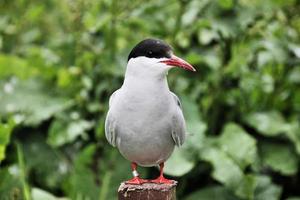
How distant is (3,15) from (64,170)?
5.11ft

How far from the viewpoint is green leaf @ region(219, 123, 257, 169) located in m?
4.28

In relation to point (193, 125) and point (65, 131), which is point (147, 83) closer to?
point (193, 125)

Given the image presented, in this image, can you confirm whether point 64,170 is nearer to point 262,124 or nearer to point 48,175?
point 48,175

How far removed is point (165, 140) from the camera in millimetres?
2514

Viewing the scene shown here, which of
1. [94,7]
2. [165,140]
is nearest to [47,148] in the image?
[94,7]

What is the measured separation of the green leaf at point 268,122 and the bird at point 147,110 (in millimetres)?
1952

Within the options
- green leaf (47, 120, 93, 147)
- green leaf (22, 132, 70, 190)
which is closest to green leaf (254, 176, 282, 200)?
green leaf (47, 120, 93, 147)

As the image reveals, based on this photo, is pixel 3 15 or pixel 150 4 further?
pixel 3 15

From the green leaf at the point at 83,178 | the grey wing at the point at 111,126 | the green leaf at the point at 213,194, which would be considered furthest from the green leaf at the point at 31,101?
the grey wing at the point at 111,126

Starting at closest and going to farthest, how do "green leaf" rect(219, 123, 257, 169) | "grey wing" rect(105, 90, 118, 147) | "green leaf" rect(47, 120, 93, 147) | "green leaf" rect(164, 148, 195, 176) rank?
"grey wing" rect(105, 90, 118, 147) < "green leaf" rect(164, 148, 195, 176) < "green leaf" rect(219, 123, 257, 169) < "green leaf" rect(47, 120, 93, 147)

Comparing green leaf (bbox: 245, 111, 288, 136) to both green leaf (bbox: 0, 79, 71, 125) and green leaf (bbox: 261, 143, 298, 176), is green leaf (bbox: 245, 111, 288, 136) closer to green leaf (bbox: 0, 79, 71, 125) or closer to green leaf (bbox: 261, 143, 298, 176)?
green leaf (bbox: 261, 143, 298, 176)

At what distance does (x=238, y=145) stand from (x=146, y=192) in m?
1.90

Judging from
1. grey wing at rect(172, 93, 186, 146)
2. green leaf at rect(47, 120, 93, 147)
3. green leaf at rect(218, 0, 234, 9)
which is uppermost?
green leaf at rect(218, 0, 234, 9)

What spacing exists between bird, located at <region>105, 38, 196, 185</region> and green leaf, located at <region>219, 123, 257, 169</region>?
1.75 m
